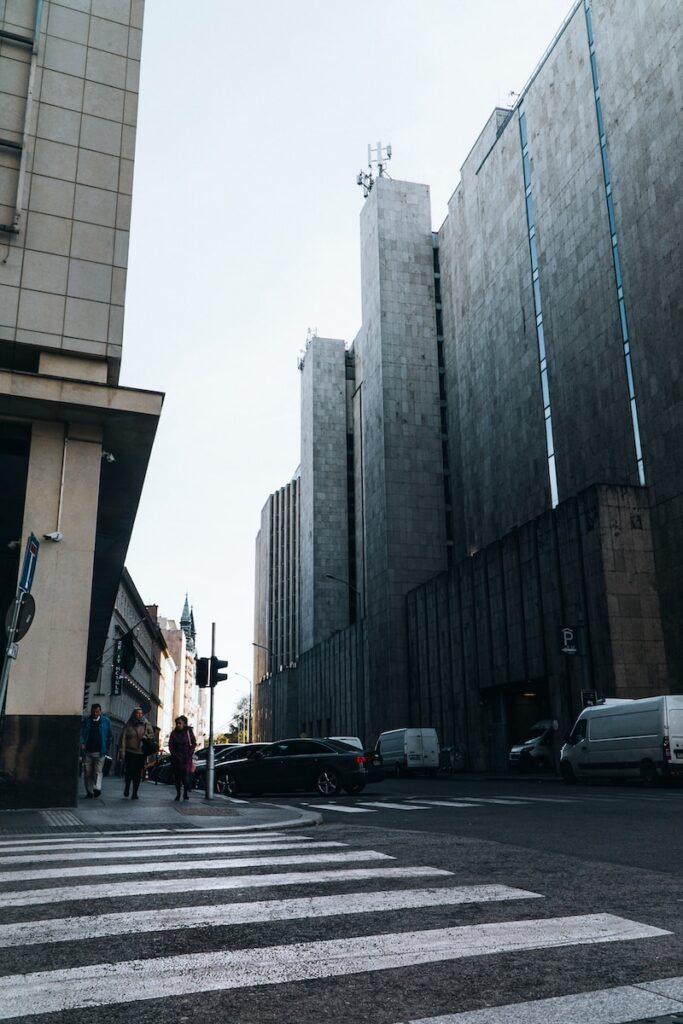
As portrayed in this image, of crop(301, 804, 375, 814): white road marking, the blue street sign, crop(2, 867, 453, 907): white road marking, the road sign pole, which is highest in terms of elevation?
the blue street sign

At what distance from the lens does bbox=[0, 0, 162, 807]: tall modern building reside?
46.5 feet

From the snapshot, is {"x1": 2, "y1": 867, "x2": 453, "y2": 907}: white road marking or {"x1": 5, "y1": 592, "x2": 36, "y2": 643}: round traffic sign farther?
{"x1": 5, "y1": 592, "x2": 36, "y2": 643}: round traffic sign

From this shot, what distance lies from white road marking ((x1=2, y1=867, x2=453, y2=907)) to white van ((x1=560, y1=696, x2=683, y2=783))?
1750 cm

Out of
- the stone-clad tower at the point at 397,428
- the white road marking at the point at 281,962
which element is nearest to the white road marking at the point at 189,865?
the white road marking at the point at 281,962

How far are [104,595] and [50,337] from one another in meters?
18.3

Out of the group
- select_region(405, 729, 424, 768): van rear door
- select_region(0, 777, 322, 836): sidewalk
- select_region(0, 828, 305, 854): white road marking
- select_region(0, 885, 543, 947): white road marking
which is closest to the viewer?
select_region(0, 885, 543, 947): white road marking

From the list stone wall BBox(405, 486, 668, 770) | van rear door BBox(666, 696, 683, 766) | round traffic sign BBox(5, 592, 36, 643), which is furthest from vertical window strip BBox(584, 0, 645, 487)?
round traffic sign BBox(5, 592, 36, 643)

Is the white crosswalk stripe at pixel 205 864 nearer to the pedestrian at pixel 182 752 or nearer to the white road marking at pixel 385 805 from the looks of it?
the white road marking at pixel 385 805

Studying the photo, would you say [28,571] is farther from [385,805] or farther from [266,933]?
[385,805]

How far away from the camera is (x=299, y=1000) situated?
11.6ft

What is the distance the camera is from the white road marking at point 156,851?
770cm

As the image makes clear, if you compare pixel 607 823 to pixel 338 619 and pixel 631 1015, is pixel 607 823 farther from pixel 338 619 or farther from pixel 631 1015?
pixel 338 619

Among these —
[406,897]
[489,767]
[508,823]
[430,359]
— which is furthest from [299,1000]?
[430,359]

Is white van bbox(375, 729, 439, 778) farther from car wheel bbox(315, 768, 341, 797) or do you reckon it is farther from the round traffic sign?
the round traffic sign
